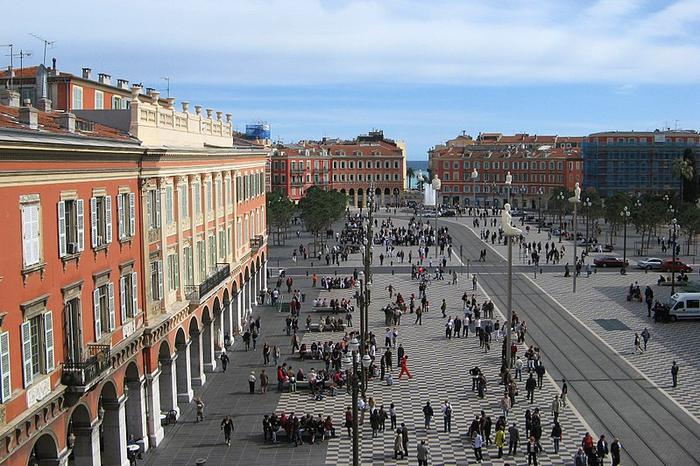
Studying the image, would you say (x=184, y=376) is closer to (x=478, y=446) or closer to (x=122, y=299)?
(x=122, y=299)

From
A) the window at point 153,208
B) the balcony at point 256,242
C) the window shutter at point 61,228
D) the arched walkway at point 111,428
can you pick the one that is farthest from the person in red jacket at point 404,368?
the window shutter at point 61,228

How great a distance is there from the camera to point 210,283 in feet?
128

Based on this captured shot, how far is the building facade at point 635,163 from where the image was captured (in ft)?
462

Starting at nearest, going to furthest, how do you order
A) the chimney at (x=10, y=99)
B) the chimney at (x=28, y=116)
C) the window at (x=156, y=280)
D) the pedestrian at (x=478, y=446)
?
1. the chimney at (x=28, y=116)
2. the chimney at (x=10, y=99)
3. the pedestrian at (x=478, y=446)
4. the window at (x=156, y=280)

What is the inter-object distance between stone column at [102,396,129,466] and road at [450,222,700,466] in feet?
49.9

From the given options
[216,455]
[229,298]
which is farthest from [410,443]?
[229,298]

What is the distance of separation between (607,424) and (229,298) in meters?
21.0

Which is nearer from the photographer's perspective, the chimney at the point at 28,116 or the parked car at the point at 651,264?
the chimney at the point at 28,116

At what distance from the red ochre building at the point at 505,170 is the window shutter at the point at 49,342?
130193mm

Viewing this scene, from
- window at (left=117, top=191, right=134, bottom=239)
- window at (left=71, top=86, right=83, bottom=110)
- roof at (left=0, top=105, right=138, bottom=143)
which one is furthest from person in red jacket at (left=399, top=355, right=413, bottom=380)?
window at (left=71, top=86, right=83, bottom=110)

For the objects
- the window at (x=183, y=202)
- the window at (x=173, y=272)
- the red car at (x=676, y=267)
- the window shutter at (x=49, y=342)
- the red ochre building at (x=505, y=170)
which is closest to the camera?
the window shutter at (x=49, y=342)

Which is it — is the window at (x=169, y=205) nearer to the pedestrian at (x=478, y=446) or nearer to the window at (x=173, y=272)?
the window at (x=173, y=272)

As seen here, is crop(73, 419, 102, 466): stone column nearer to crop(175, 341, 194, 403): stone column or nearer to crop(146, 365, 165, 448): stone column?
crop(146, 365, 165, 448): stone column

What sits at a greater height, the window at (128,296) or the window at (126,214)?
the window at (126,214)
